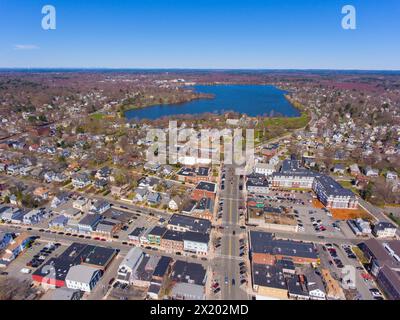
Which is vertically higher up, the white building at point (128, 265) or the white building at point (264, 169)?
the white building at point (264, 169)

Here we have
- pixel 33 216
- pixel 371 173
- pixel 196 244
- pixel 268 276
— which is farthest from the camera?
pixel 371 173

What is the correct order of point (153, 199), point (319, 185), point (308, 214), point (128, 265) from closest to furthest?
1. point (128, 265)
2. point (308, 214)
3. point (153, 199)
4. point (319, 185)

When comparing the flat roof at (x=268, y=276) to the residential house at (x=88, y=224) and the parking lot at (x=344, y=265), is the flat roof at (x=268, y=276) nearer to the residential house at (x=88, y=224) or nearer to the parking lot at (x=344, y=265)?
the parking lot at (x=344, y=265)

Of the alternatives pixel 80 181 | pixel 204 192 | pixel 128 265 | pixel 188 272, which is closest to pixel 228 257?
pixel 188 272

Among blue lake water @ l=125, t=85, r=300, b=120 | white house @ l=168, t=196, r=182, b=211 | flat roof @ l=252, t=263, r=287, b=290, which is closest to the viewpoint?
flat roof @ l=252, t=263, r=287, b=290

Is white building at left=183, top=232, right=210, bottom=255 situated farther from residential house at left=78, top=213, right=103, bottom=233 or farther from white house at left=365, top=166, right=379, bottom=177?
white house at left=365, top=166, right=379, bottom=177

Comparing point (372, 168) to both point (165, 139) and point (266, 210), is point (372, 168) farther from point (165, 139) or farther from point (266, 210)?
point (165, 139)

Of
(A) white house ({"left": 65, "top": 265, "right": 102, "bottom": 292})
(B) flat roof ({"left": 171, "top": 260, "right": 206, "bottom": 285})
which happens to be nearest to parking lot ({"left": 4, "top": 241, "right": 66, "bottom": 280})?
(A) white house ({"left": 65, "top": 265, "right": 102, "bottom": 292})

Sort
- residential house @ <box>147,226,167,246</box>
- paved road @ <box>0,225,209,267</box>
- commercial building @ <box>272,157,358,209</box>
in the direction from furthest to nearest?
commercial building @ <box>272,157,358,209</box> → residential house @ <box>147,226,167,246</box> → paved road @ <box>0,225,209,267</box>

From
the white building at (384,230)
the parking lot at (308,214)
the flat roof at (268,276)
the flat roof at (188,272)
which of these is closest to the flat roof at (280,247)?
the flat roof at (268,276)

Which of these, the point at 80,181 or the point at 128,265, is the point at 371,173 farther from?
the point at 80,181

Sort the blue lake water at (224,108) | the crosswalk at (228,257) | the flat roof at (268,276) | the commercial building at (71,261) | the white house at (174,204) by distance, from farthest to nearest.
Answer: the blue lake water at (224,108) → the white house at (174,204) → the crosswalk at (228,257) → the commercial building at (71,261) → the flat roof at (268,276)
